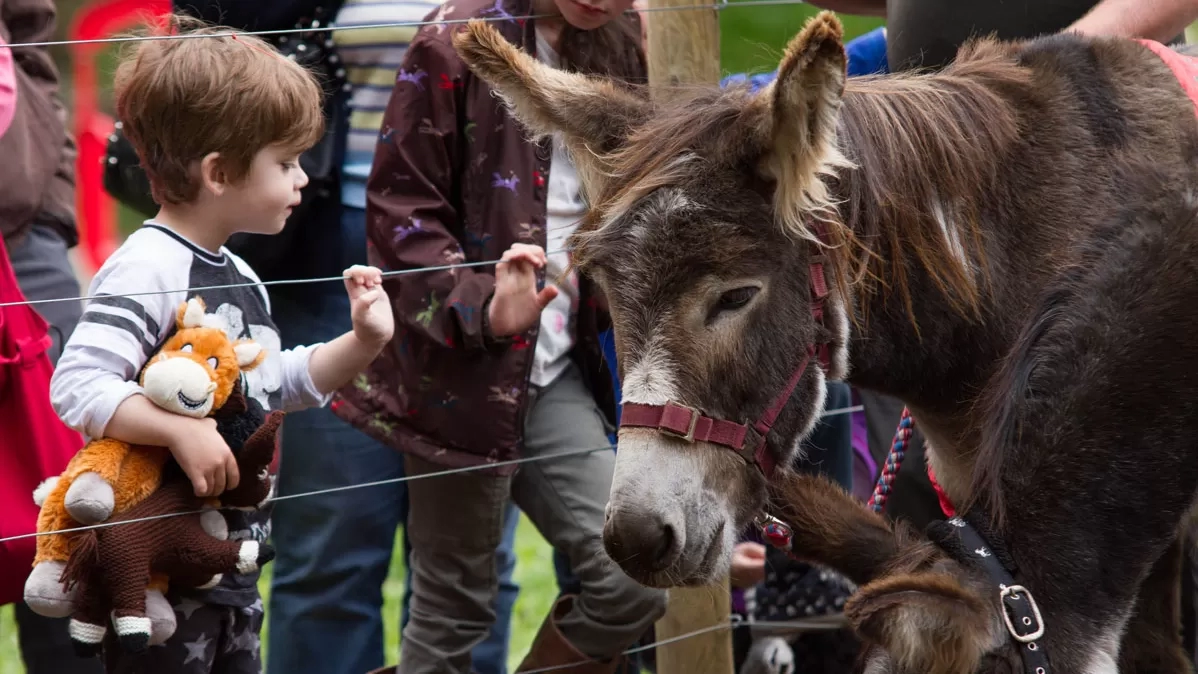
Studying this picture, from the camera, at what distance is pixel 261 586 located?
5020 millimetres

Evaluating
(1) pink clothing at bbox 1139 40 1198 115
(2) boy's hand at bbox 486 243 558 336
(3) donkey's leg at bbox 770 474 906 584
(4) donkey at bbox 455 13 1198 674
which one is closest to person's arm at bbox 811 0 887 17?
(4) donkey at bbox 455 13 1198 674

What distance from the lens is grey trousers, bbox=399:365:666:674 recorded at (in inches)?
117

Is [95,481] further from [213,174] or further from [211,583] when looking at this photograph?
[213,174]

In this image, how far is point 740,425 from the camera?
210cm

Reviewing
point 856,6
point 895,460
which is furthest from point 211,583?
point 856,6

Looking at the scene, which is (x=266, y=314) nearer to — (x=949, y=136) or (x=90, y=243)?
(x=949, y=136)

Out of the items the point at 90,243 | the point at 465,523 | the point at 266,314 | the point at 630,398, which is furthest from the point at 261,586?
the point at 630,398

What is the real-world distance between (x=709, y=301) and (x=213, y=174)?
0.95m

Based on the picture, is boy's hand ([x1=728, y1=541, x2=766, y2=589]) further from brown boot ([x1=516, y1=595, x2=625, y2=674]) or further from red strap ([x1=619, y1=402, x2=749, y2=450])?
red strap ([x1=619, y1=402, x2=749, y2=450])

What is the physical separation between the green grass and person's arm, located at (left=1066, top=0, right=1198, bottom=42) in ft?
8.79

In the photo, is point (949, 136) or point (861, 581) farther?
point (949, 136)

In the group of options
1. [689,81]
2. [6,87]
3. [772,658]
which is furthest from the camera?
[772,658]

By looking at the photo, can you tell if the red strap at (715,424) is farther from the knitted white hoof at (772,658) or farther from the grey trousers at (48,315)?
the grey trousers at (48,315)

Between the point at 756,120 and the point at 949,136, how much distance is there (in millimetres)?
395
